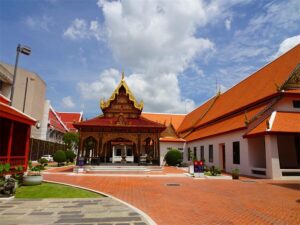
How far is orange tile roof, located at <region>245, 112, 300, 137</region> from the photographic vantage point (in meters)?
16.6

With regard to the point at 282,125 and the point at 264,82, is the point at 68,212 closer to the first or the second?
the point at 282,125

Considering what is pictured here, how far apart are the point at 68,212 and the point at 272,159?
14.3 meters

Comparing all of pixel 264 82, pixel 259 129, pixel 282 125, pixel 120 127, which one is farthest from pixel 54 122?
pixel 282 125

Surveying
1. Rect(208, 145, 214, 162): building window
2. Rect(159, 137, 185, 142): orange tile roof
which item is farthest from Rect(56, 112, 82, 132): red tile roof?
Rect(208, 145, 214, 162): building window

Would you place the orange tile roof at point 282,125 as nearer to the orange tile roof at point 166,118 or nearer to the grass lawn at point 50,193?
the grass lawn at point 50,193

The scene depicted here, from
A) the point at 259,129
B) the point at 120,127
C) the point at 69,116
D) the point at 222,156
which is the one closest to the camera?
the point at 259,129

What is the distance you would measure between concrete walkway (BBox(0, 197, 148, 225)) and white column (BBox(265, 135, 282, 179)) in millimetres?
12157

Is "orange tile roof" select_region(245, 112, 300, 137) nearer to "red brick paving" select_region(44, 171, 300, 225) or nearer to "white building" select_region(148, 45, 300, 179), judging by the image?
"white building" select_region(148, 45, 300, 179)

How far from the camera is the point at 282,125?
1708 cm

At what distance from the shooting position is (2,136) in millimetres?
14930

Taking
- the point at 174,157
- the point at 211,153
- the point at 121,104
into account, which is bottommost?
the point at 174,157

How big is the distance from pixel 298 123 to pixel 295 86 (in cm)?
315

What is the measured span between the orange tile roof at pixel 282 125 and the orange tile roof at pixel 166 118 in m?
26.0

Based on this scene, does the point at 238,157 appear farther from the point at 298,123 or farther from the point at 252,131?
the point at 298,123
